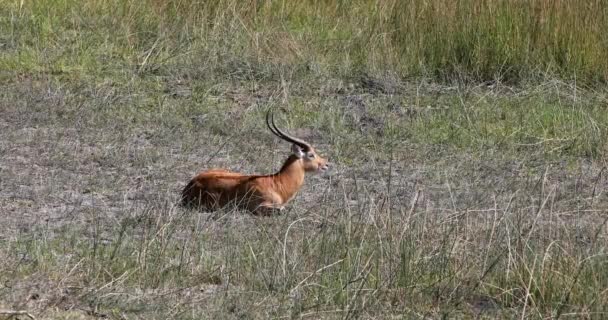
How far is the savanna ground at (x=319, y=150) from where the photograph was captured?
5.90 metres

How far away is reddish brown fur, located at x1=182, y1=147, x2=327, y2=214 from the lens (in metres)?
7.89

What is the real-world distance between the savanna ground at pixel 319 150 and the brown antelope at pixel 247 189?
155 millimetres

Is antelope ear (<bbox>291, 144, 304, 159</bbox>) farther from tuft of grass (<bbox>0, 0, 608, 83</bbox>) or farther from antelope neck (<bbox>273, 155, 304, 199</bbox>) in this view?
tuft of grass (<bbox>0, 0, 608, 83</bbox>)

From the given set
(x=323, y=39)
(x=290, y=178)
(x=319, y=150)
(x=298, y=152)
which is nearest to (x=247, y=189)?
(x=290, y=178)

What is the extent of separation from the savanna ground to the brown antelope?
0.51 feet

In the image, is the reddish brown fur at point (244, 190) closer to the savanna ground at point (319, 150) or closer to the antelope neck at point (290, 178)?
the antelope neck at point (290, 178)

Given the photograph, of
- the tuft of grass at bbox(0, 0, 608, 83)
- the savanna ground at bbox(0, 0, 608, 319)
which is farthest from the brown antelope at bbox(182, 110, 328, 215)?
the tuft of grass at bbox(0, 0, 608, 83)

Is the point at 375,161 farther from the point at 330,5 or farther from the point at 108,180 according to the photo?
the point at 330,5

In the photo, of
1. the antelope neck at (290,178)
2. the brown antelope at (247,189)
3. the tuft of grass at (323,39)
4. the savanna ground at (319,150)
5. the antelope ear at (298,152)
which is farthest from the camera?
the tuft of grass at (323,39)

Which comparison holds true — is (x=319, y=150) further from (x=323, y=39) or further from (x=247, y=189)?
(x=323, y=39)

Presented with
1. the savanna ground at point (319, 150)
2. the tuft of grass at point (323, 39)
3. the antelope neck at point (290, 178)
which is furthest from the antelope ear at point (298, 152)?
the tuft of grass at point (323, 39)

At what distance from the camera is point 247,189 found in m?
7.99

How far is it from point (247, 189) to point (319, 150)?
5.41 feet

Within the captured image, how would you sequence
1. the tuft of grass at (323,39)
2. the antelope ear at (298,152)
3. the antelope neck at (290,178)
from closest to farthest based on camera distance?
1. the antelope neck at (290,178)
2. the antelope ear at (298,152)
3. the tuft of grass at (323,39)
